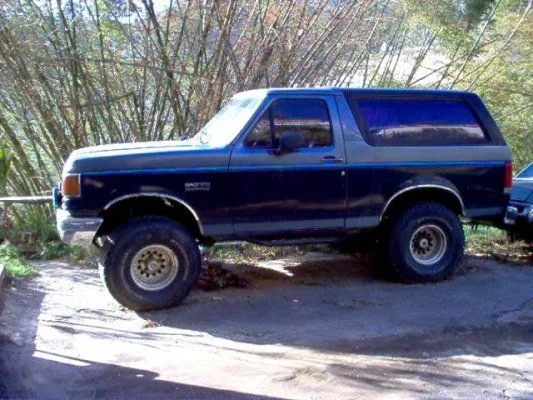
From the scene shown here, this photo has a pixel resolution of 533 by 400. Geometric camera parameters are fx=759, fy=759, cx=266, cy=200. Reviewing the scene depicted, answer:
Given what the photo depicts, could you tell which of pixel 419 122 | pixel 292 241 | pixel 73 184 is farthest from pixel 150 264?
pixel 419 122

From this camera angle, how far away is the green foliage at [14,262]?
7.99 m

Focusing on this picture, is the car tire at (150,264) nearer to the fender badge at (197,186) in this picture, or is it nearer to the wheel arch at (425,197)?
the fender badge at (197,186)

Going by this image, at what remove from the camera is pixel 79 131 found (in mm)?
9742

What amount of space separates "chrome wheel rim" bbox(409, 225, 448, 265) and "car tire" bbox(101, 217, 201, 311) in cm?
237

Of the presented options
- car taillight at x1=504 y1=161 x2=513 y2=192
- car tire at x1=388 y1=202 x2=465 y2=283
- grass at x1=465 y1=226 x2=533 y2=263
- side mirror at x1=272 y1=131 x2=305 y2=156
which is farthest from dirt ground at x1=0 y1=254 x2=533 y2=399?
side mirror at x1=272 y1=131 x2=305 y2=156

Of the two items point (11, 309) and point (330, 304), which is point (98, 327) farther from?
point (330, 304)

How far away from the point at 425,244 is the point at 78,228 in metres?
3.57

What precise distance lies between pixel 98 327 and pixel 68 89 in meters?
4.21

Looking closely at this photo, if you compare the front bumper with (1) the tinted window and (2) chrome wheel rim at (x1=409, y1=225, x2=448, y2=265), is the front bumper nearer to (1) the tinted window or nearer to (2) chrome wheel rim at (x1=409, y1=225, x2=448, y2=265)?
(1) the tinted window

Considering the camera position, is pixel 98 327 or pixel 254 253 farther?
pixel 254 253

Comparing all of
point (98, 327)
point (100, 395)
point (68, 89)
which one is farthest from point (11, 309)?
point (68, 89)

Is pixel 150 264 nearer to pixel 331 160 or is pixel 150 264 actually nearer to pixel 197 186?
pixel 197 186

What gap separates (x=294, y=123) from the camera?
7.29m

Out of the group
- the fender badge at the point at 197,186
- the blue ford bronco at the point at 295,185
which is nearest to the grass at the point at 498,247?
the blue ford bronco at the point at 295,185
